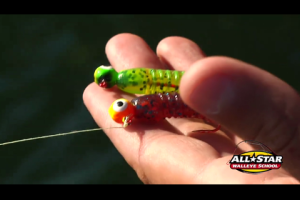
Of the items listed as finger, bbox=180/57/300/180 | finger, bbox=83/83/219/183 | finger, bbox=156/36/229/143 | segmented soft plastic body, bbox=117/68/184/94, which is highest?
finger, bbox=180/57/300/180

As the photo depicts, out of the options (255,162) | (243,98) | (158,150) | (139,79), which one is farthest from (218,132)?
(243,98)

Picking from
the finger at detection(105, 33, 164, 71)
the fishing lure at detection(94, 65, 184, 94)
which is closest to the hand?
the fishing lure at detection(94, 65, 184, 94)

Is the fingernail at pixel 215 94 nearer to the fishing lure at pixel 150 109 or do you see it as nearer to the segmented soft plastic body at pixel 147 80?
the fishing lure at pixel 150 109

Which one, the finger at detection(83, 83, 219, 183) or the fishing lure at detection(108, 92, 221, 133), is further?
the fishing lure at detection(108, 92, 221, 133)

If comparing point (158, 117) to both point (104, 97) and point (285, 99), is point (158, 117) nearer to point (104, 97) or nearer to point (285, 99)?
point (104, 97)

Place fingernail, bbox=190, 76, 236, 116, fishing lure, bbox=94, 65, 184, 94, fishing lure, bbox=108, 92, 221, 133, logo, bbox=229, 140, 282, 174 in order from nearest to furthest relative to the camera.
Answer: fingernail, bbox=190, 76, 236, 116, logo, bbox=229, 140, 282, 174, fishing lure, bbox=108, 92, 221, 133, fishing lure, bbox=94, 65, 184, 94

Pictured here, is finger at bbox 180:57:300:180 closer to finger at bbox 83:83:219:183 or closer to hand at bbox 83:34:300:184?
hand at bbox 83:34:300:184

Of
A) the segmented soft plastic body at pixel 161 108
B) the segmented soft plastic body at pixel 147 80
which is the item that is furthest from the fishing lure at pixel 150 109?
the segmented soft plastic body at pixel 147 80

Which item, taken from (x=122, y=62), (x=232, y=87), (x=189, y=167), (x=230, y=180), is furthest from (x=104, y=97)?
(x=232, y=87)
